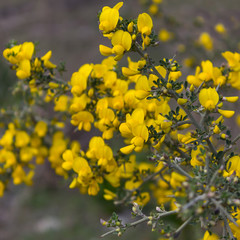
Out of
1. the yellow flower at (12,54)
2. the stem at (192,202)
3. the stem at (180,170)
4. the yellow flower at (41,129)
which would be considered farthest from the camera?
the yellow flower at (41,129)

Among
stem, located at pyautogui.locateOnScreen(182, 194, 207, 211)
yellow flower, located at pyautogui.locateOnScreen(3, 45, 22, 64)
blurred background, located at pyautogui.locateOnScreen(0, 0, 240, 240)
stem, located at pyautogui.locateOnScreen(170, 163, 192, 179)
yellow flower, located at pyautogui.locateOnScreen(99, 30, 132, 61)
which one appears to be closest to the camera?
stem, located at pyautogui.locateOnScreen(182, 194, 207, 211)

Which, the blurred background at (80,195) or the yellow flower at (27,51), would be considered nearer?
the yellow flower at (27,51)

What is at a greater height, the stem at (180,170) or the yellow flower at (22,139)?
the yellow flower at (22,139)

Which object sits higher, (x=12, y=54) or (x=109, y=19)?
(x=12, y=54)

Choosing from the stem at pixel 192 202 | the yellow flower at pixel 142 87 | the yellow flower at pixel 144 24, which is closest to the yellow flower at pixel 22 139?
the yellow flower at pixel 142 87

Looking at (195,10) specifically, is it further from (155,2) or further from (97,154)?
(97,154)

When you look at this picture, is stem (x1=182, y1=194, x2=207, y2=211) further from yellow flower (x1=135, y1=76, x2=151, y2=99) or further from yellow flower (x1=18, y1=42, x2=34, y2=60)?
yellow flower (x1=18, y1=42, x2=34, y2=60)

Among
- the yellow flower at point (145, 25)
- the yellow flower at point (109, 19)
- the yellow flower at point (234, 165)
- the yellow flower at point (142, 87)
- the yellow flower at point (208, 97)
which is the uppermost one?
the yellow flower at point (109, 19)

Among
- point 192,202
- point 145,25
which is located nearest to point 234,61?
point 145,25

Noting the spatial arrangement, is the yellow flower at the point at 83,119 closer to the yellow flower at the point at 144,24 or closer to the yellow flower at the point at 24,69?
the yellow flower at the point at 24,69

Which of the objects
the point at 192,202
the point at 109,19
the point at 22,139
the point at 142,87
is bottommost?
the point at 192,202

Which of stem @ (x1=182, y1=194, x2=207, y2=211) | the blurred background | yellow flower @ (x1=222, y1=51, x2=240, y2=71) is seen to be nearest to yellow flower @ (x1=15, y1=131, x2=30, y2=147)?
the blurred background

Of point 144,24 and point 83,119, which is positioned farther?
point 83,119

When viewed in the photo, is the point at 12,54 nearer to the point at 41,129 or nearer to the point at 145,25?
Answer: the point at 145,25
